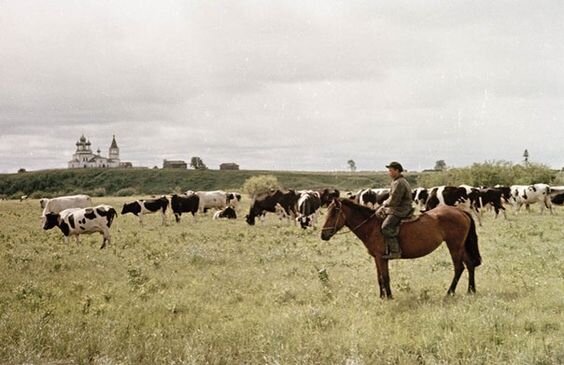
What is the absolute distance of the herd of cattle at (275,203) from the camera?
2138 cm

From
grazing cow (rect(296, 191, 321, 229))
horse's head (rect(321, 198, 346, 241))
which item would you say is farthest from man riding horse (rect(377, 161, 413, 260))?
grazing cow (rect(296, 191, 321, 229))

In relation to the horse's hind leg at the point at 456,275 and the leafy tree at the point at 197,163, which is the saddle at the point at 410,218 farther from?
the leafy tree at the point at 197,163

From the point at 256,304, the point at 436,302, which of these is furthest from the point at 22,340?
the point at 436,302

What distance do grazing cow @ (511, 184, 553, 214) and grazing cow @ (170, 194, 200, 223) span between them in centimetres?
2513

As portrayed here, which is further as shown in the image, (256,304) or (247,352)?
(256,304)

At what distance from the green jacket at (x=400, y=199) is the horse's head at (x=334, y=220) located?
116 centimetres

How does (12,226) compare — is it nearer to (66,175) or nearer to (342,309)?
(66,175)

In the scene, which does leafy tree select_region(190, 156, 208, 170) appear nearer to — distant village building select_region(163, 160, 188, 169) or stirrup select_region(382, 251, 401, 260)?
distant village building select_region(163, 160, 188, 169)

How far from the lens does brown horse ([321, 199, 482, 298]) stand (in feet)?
35.1

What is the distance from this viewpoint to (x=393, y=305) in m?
9.88

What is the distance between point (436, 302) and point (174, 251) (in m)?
→ 10.8

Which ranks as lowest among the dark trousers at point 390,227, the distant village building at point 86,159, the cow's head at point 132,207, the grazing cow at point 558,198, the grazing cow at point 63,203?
the grazing cow at point 558,198

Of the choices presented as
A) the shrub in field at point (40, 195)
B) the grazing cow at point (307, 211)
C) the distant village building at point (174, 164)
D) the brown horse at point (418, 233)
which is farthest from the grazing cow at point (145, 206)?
the distant village building at point (174, 164)

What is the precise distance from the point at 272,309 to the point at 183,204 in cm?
2754
